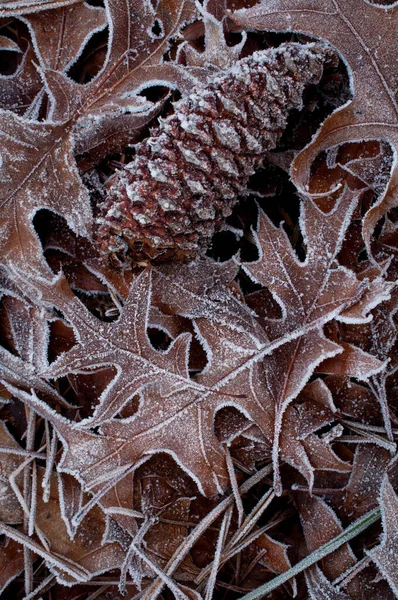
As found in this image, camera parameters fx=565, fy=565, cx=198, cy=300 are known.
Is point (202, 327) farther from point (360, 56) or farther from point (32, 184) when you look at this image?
point (360, 56)

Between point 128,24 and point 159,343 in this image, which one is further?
point 159,343

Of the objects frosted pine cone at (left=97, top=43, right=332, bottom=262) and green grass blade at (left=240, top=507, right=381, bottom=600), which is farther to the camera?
green grass blade at (left=240, top=507, right=381, bottom=600)

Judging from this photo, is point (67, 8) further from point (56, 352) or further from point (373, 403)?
point (373, 403)

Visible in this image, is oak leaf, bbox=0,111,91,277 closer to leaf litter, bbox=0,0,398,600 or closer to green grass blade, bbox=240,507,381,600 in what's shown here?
leaf litter, bbox=0,0,398,600

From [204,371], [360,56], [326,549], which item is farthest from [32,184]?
[326,549]

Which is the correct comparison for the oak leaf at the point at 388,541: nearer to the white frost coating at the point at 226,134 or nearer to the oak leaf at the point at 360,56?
the oak leaf at the point at 360,56

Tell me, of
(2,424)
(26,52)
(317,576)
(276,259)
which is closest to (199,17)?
(26,52)

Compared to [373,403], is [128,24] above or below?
above

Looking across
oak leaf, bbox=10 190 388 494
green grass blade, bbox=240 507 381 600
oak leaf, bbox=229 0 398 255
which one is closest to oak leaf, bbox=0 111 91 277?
oak leaf, bbox=10 190 388 494

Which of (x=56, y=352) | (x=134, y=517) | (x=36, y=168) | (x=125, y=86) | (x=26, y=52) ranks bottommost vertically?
(x=134, y=517)
